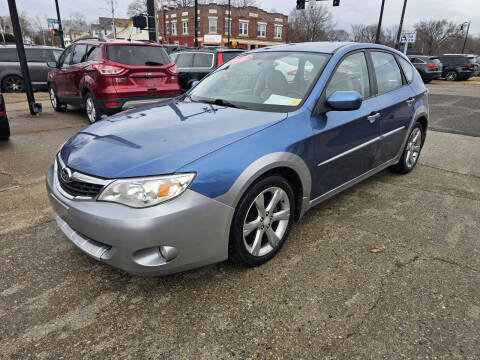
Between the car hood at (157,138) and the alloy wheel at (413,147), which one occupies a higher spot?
the car hood at (157,138)

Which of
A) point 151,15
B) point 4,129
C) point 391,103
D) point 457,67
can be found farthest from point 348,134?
point 457,67

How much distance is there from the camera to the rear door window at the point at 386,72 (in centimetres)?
371

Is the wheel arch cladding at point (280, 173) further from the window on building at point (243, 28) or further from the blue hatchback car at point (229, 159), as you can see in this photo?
the window on building at point (243, 28)

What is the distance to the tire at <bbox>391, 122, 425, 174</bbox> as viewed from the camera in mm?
4477

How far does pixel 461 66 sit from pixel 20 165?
26.7m

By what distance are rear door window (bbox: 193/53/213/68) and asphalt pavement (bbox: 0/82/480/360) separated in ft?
22.4

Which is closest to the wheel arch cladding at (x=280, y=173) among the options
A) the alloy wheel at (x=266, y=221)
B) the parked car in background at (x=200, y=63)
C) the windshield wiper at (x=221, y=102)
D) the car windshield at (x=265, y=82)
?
the alloy wheel at (x=266, y=221)

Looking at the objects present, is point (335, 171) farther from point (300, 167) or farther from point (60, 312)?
point (60, 312)

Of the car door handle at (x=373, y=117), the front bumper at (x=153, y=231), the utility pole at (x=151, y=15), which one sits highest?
the utility pole at (x=151, y=15)

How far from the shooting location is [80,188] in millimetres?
2236

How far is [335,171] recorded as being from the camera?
3.11m

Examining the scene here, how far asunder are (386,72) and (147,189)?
10.2 ft

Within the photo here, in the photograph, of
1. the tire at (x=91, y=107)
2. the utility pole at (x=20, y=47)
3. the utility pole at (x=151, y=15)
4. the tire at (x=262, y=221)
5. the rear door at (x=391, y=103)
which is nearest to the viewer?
the tire at (x=262, y=221)

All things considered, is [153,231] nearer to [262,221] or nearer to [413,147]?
[262,221]
